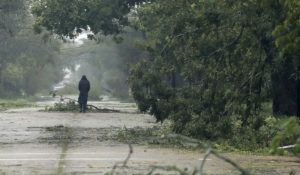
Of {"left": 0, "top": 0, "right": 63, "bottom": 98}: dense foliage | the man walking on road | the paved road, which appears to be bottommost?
the paved road

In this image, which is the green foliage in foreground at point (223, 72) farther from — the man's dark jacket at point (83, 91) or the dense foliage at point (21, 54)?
the dense foliage at point (21, 54)

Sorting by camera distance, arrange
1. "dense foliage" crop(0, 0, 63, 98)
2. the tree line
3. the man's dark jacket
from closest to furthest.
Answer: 1. the tree line
2. the man's dark jacket
3. "dense foliage" crop(0, 0, 63, 98)

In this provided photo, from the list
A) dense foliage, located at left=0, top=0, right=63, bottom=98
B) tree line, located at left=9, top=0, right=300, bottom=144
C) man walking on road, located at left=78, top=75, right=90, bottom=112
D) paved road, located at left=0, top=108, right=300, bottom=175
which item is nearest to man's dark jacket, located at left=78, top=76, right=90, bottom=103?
man walking on road, located at left=78, top=75, right=90, bottom=112

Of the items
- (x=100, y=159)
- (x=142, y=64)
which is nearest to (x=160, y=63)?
(x=142, y=64)

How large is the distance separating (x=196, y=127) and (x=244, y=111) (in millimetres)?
1251

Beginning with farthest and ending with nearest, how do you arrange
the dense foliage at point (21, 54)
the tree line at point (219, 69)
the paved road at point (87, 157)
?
the dense foliage at point (21, 54) < the tree line at point (219, 69) < the paved road at point (87, 157)

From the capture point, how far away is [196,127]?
1647 centimetres

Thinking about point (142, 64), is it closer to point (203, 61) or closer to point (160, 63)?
point (160, 63)

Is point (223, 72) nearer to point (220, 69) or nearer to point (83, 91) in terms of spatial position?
point (220, 69)

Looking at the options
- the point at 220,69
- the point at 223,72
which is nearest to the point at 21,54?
the point at 220,69

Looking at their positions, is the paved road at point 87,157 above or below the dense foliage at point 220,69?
below

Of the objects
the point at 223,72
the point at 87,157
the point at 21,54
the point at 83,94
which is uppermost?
the point at 21,54

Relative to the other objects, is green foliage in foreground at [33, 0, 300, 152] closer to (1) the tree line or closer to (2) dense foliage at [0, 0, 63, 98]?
(1) the tree line

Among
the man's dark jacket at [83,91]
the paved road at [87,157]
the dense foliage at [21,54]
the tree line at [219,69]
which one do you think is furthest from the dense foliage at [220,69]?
the dense foliage at [21,54]
